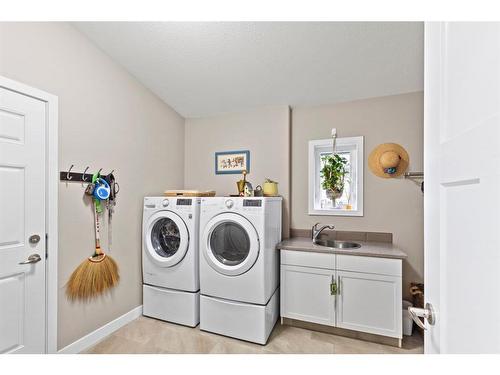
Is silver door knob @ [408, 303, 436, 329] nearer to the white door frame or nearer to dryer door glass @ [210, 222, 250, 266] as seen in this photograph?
dryer door glass @ [210, 222, 250, 266]

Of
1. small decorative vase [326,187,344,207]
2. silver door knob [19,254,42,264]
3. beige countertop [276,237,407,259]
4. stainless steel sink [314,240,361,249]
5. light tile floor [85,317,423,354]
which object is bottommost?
light tile floor [85,317,423,354]

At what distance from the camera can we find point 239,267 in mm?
2061

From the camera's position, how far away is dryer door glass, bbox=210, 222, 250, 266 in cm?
219

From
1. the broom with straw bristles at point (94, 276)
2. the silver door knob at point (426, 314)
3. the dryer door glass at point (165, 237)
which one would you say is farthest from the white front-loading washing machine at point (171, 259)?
the silver door knob at point (426, 314)

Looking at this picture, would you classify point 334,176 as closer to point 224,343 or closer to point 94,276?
point 224,343

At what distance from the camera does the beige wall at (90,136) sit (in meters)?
1.65

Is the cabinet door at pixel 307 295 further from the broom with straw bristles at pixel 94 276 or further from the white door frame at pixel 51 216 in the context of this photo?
the white door frame at pixel 51 216

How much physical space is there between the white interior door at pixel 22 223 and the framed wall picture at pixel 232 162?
1775 millimetres

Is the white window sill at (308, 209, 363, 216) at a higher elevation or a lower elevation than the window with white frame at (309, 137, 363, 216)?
lower

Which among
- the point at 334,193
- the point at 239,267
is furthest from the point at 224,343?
the point at 334,193

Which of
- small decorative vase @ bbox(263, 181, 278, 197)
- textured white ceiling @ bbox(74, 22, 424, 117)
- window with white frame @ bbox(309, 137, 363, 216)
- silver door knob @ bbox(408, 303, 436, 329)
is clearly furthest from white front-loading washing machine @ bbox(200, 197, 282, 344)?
silver door knob @ bbox(408, 303, 436, 329)

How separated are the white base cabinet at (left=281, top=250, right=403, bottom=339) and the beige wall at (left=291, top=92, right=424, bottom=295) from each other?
60cm
